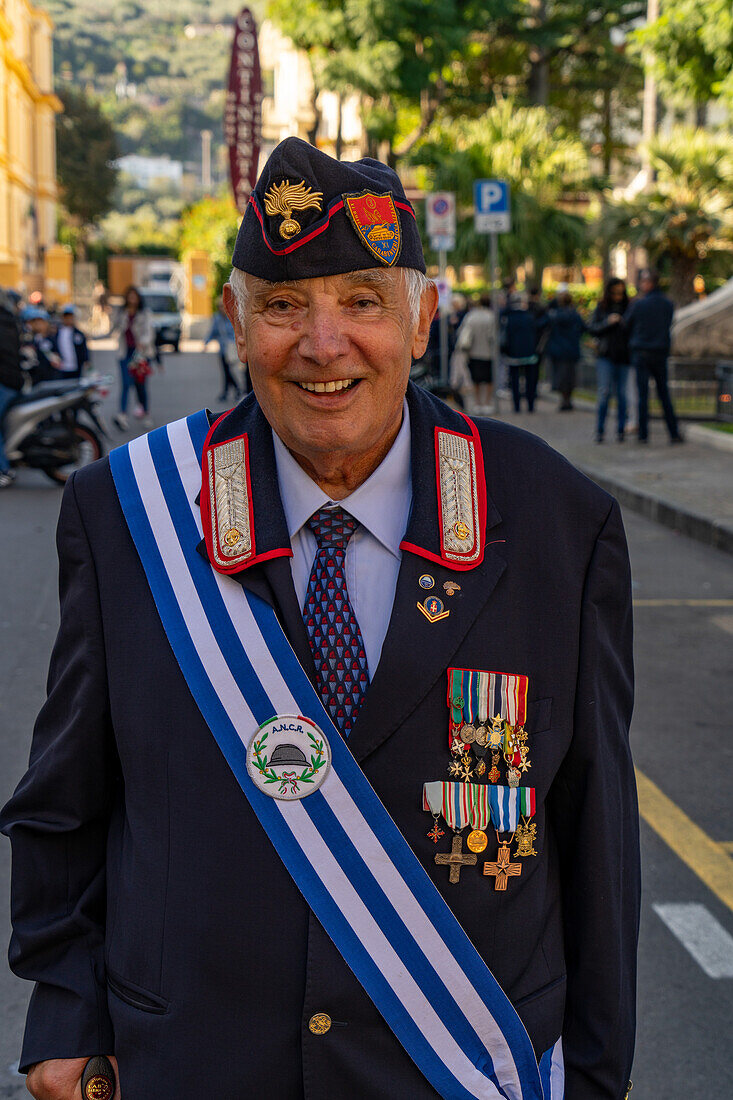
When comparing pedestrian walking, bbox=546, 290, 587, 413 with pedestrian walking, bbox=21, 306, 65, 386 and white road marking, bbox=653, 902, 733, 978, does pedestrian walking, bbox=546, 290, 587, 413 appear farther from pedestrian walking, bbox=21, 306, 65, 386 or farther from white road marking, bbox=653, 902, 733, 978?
white road marking, bbox=653, 902, 733, 978

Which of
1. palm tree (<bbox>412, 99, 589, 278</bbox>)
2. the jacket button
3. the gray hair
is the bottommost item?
the jacket button

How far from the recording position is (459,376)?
19.8 m

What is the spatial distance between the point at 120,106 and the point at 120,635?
17201cm

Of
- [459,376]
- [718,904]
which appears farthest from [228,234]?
[718,904]

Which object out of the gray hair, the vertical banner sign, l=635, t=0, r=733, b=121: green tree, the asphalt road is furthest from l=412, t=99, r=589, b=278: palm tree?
the gray hair

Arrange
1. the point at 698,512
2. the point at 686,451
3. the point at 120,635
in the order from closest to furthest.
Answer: the point at 120,635
the point at 698,512
the point at 686,451

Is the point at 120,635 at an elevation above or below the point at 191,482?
below

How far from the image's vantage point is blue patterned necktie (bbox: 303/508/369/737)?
1.74 metres

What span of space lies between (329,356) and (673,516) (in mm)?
9335

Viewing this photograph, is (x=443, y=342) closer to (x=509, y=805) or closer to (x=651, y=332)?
(x=651, y=332)

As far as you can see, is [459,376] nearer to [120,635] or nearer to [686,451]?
[686,451]

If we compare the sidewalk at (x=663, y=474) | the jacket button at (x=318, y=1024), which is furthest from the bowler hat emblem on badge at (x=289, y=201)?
the sidewalk at (x=663, y=474)

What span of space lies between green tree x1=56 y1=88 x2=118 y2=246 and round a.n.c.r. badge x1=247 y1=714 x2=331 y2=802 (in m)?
72.1

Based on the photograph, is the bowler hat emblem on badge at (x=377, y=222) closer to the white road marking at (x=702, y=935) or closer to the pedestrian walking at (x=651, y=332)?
the white road marking at (x=702, y=935)
